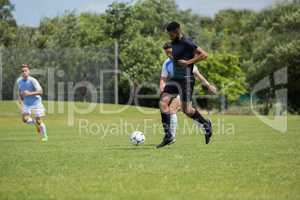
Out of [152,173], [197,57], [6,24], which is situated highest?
[6,24]

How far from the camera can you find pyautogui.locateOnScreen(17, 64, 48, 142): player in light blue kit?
60.1 feet

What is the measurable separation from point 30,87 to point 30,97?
49 centimetres

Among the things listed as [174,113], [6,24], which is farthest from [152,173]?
[6,24]

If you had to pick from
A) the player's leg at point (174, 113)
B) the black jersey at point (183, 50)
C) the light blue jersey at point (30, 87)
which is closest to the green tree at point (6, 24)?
the light blue jersey at point (30, 87)

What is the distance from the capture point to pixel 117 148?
14.3 m

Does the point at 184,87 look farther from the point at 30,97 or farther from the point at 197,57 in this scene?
the point at 30,97

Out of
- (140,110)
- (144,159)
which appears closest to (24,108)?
(144,159)

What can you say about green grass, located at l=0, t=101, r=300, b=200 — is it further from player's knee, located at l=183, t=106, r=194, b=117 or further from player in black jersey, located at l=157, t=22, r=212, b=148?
player in black jersey, located at l=157, t=22, r=212, b=148

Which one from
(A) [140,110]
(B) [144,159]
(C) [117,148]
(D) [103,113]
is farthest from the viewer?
(A) [140,110]

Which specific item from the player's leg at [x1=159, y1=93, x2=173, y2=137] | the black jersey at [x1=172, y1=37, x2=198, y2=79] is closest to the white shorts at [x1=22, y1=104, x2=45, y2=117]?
the player's leg at [x1=159, y1=93, x2=173, y2=137]

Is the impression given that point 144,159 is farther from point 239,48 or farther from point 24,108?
point 239,48

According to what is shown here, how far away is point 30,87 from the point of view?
18.6 metres

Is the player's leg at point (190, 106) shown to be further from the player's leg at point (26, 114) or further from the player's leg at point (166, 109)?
the player's leg at point (26, 114)

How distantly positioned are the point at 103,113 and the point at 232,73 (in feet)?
86.7
